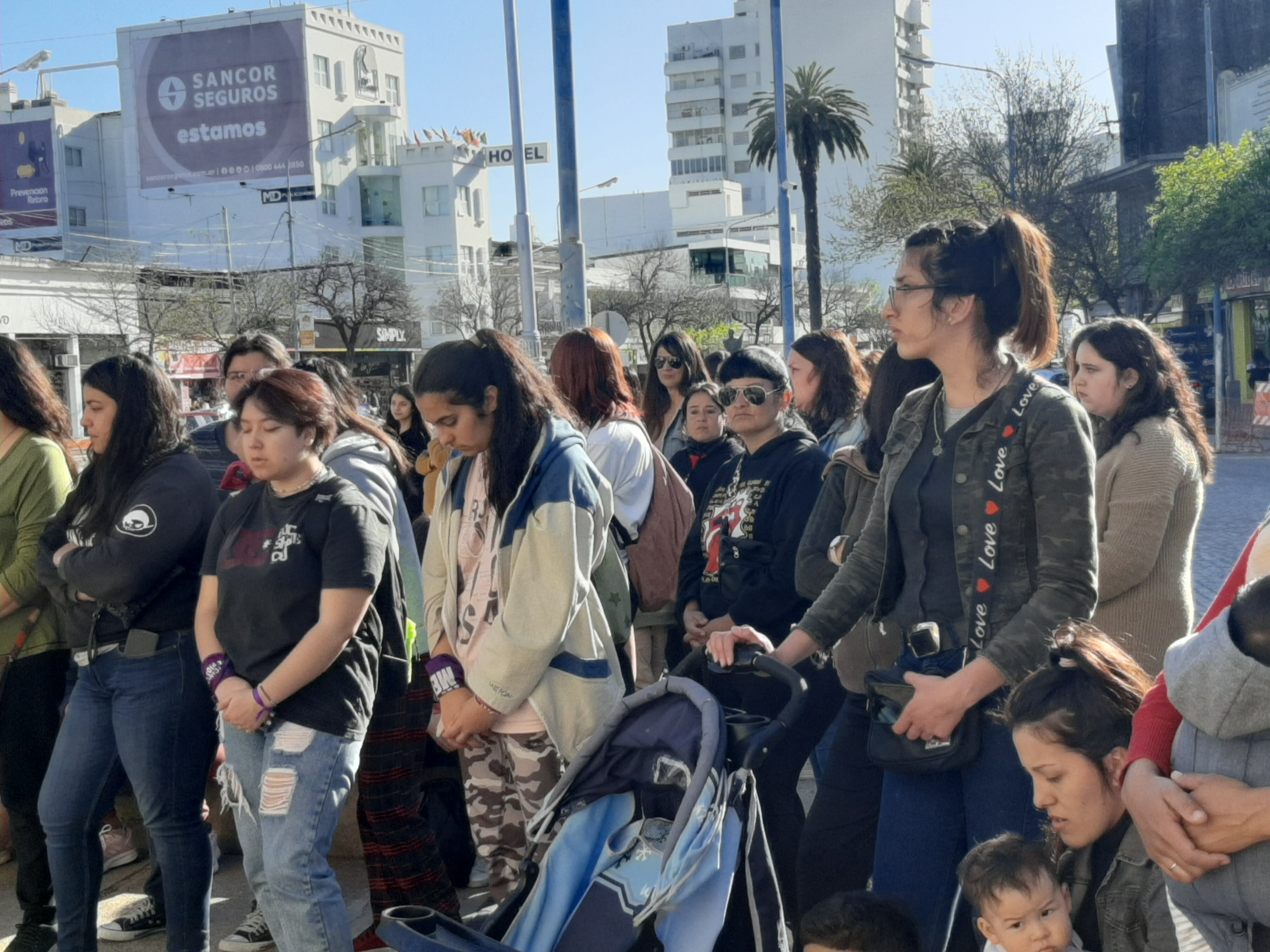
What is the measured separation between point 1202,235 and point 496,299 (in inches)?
1751

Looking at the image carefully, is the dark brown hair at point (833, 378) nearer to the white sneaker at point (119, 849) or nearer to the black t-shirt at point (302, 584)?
the black t-shirt at point (302, 584)

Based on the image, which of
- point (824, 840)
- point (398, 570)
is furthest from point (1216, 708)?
point (398, 570)

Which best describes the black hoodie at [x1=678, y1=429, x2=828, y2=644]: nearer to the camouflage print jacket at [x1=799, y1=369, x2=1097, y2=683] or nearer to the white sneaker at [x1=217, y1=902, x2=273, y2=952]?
the camouflage print jacket at [x1=799, y1=369, x2=1097, y2=683]

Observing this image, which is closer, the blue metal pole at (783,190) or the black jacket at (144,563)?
the black jacket at (144,563)

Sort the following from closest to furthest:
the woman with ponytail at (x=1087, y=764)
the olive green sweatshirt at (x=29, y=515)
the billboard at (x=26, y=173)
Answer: the woman with ponytail at (x=1087, y=764), the olive green sweatshirt at (x=29, y=515), the billboard at (x=26, y=173)

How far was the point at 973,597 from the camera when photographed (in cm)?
290

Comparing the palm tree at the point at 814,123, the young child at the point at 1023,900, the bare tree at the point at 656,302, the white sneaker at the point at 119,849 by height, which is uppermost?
the palm tree at the point at 814,123

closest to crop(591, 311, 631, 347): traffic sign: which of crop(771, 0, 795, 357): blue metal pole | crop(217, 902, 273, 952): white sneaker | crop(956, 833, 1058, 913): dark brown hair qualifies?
crop(771, 0, 795, 357): blue metal pole

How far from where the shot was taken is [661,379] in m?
7.50

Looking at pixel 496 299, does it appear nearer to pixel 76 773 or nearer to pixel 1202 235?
pixel 1202 235

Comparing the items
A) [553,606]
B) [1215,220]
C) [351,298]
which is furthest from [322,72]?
[553,606]

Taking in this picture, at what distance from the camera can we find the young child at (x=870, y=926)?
305 centimetres

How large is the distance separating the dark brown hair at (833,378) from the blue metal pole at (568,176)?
6.90m

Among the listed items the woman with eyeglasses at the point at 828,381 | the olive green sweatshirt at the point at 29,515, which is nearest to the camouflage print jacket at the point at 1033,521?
the woman with eyeglasses at the point at 828,381
